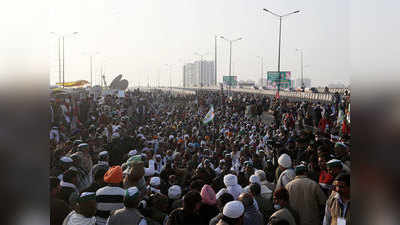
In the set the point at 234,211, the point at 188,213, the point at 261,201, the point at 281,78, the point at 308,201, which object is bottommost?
the point at 261,201

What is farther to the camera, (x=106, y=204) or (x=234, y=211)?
(x=106, y=204)

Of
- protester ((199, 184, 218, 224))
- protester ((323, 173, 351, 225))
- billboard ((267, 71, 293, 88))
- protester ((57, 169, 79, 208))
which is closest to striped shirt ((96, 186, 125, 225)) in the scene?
protester ((57, 169, 79, 208))

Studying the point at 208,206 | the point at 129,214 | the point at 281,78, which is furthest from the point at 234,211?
the point at 281,78

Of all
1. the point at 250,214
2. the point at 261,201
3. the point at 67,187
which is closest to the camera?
the point at 250,214

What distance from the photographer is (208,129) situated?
16.4 m

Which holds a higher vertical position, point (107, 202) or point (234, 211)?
point (234, 211)

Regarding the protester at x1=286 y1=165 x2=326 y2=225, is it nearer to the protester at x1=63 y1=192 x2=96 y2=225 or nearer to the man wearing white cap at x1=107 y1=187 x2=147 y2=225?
the man wearing white cap at x1=107 y1=187 x2=147 y2=225

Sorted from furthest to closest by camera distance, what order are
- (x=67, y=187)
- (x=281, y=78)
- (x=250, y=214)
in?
(x=281, y=78) < (x=67, y=187) < (x=250, y=214)

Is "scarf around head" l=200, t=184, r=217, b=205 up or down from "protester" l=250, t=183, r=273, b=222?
up

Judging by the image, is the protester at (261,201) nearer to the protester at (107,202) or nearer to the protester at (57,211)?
the protester at (107,202)

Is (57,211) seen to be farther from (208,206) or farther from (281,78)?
(281,78)
